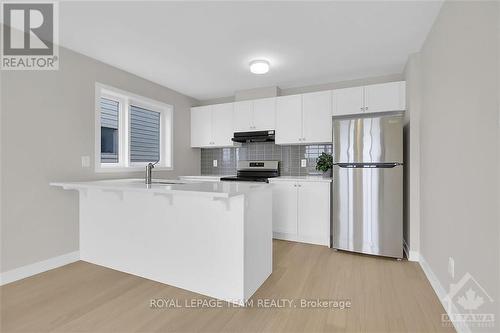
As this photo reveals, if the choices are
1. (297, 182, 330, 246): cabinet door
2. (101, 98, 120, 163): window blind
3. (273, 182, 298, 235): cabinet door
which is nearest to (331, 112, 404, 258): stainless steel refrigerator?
(297, 182, 330, 246): cabinet door

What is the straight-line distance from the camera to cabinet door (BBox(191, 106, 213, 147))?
4.36 metres

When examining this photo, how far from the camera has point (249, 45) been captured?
102 inches

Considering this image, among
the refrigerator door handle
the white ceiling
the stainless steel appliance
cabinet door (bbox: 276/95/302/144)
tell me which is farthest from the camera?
the stainless steel appliance

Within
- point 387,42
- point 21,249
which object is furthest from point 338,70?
point 21,249

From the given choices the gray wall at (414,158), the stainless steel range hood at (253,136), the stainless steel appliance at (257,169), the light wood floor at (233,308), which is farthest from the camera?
the stainless steel appliance at (257,169)

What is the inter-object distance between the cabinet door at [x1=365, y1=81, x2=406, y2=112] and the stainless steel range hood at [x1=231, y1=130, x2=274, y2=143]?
137 cm

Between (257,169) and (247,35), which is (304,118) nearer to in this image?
(257,169)

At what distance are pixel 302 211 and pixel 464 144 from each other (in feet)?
6.82

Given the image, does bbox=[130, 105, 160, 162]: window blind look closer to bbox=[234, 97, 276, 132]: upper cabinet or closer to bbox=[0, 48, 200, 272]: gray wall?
→ bbox=[0, 48, 200, 272]: gray wall

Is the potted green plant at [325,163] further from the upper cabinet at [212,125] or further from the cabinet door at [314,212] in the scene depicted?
the upper cabinet at [212,125]

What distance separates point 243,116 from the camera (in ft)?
13.2

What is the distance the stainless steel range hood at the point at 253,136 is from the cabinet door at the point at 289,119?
5.0 inches

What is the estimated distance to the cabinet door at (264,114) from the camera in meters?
3.80

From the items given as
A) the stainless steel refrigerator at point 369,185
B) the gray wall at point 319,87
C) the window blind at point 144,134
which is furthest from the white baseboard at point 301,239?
the window blind at point 144,134
